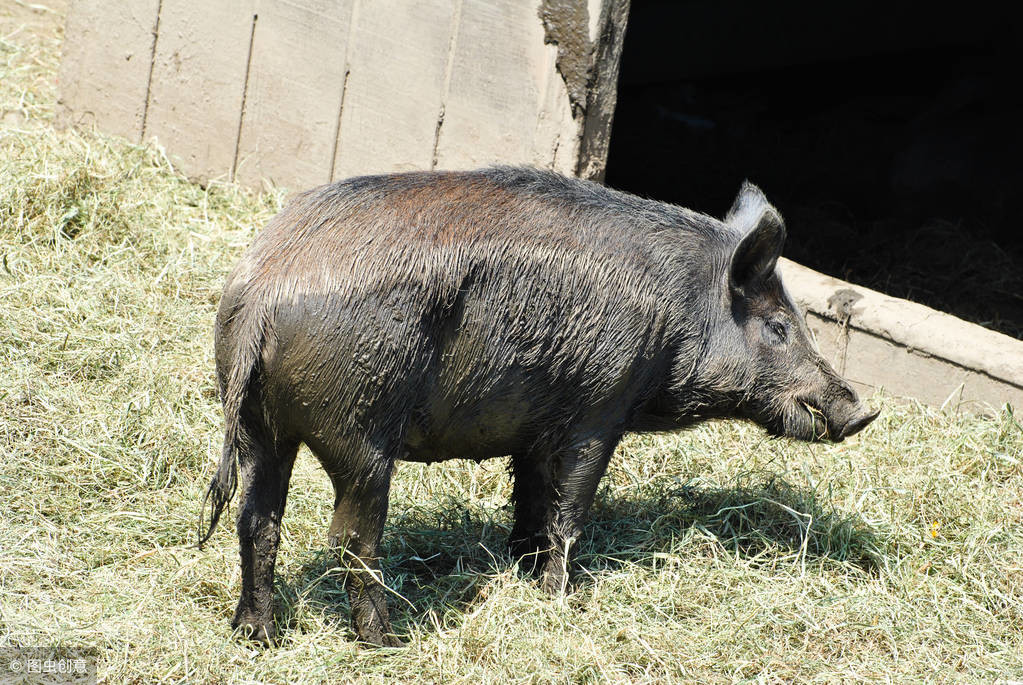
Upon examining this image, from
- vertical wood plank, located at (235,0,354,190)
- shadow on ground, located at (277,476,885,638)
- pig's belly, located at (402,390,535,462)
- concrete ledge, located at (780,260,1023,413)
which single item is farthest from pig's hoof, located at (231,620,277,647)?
concrete ledge, located at (780,260,1023,413)

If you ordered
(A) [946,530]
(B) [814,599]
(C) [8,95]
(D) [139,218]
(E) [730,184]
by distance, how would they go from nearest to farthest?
(B) [814,599] → (A) [946,530] → (D) [139,218] → (C) [8,95] → (E) [730,184]

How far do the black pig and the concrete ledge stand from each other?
1391mm

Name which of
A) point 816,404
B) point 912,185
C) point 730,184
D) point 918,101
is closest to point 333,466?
point 816,404

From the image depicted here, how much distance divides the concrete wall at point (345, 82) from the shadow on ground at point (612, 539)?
1724mm

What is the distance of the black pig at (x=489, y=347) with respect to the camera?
337 centimetres

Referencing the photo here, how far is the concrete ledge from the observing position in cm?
543

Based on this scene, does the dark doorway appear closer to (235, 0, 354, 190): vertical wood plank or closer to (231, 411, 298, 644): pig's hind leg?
(235, 0, 354, 190): vertical wood plank

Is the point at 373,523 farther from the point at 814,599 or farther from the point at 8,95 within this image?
the point at 8,95

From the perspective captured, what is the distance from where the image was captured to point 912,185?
8.80 metres

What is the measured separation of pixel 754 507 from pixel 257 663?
2.12 m

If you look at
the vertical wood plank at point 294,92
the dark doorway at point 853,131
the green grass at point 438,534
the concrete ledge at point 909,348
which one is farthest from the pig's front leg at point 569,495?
the dark doorway at point 853,131

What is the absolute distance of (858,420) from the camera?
4.29m

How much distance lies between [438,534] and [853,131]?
22.9ft

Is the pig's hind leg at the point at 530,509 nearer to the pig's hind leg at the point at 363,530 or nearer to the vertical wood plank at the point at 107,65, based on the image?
the pig's hind leg at the point at 363,530
